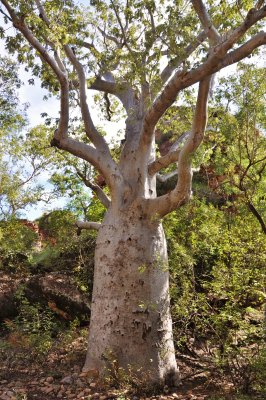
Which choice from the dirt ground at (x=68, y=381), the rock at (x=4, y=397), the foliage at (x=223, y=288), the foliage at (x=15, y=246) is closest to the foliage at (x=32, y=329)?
the dirt ground at (x=68, y=381)

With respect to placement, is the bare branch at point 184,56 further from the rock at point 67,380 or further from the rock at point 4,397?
the rock at point 4,397

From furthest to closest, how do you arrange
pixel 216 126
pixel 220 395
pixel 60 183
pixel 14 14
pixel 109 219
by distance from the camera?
pixel 60 183
pixel 216 126
pixel 109 219
pixel 14 14
pixel 220 395

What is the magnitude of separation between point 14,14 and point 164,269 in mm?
4500

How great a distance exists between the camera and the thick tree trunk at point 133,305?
5590 millimetres

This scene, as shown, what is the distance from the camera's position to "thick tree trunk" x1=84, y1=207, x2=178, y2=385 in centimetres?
559

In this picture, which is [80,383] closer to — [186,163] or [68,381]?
→ [68,381]

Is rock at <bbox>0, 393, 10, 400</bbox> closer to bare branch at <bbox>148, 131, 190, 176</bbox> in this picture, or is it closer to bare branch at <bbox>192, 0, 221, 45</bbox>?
bare branch at <bbox>148, 131, 190, 176</bbox>

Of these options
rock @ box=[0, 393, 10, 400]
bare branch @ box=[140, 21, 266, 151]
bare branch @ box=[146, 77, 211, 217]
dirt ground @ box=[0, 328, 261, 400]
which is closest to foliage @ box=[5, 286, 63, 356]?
dirt ground @ box=[0, 328, 261, 400]

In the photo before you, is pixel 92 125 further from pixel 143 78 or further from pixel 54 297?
pixel 54 297

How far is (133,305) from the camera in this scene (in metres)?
5.79

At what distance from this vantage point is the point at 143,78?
21.7 ft

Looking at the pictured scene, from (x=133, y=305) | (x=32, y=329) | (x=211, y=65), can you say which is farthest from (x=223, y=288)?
(x=32, y=329)

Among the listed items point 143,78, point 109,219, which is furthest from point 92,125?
point 109,219

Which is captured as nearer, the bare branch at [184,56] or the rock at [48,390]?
the rock at [48,390]
